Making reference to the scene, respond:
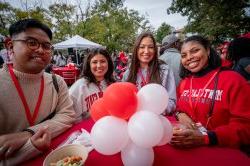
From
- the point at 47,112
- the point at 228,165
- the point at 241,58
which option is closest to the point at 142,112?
the point at 228,165

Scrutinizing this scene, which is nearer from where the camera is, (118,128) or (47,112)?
(118,128)

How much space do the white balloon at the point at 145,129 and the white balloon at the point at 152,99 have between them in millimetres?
134

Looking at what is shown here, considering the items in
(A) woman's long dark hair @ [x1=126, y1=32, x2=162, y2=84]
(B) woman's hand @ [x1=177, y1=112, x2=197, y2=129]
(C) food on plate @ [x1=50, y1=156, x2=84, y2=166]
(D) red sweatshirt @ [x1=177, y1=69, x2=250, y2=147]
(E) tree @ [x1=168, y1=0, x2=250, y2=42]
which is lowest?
(C) food on plate @ [x1=50, y1=156, x2=84, y2=166]

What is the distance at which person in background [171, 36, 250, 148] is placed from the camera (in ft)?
5.57

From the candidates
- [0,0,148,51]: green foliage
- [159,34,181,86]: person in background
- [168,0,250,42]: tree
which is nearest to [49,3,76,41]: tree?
[0,0,148,51]: green foliage

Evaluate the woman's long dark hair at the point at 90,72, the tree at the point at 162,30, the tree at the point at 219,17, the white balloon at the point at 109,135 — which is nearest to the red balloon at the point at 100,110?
the white balloon at the point at 109,135

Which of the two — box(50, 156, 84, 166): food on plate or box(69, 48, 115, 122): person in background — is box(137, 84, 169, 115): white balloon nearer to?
box(50, 156, 84, 166): food on plate

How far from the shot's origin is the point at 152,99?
1.37 metres

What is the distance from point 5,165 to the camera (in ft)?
5.02

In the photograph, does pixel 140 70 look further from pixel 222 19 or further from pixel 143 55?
pixel 222 19

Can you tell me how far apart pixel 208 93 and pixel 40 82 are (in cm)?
173

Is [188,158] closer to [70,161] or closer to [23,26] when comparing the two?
[70,161]

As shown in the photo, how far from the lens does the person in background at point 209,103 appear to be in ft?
5.57

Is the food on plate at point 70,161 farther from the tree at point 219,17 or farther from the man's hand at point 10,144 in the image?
the tree at point 219,17
